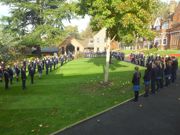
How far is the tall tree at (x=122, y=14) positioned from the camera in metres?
21.1

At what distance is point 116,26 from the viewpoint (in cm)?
2320

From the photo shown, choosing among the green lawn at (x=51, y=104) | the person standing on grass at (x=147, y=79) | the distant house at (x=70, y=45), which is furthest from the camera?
the distant house at (x=70, y=45)

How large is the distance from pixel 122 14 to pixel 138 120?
999cm

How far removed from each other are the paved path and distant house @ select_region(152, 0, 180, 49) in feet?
154

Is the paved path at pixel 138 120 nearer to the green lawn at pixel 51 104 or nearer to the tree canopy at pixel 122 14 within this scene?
the green lawn at pixel 51 104

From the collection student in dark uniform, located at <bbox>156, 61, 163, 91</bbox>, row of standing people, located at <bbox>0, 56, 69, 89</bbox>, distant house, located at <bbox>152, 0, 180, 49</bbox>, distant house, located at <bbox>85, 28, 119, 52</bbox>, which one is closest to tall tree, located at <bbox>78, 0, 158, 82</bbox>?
student in dark uniform, located at <bbox>156, 61, 163, 91</bbox>

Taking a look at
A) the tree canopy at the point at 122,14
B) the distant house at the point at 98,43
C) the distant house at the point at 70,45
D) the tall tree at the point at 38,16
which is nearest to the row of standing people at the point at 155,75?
the tree canopy at the point at 122,14

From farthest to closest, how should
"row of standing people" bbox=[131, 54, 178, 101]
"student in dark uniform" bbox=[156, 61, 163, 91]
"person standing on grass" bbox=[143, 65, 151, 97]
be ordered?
1. "student in dark uniform" bbox=[156, 61, 163, 91]
2. "person standing on grass" bbox=[143, 65, 151, 97]
3. "row of standing people" bbox=[131, 54, 178, 101]

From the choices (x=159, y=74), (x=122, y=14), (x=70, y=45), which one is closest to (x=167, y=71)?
(x=159, y=74)

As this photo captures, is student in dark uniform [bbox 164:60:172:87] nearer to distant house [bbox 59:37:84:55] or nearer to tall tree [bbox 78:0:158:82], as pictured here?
tall tree [bbox 78:0:158:82]

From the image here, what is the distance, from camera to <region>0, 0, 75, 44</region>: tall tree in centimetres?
5722

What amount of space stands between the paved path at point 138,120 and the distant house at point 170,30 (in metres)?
47.0

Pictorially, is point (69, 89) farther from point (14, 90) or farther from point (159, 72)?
point (159, 72)

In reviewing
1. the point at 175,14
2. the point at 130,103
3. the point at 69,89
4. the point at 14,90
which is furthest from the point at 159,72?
the point at 175,14
